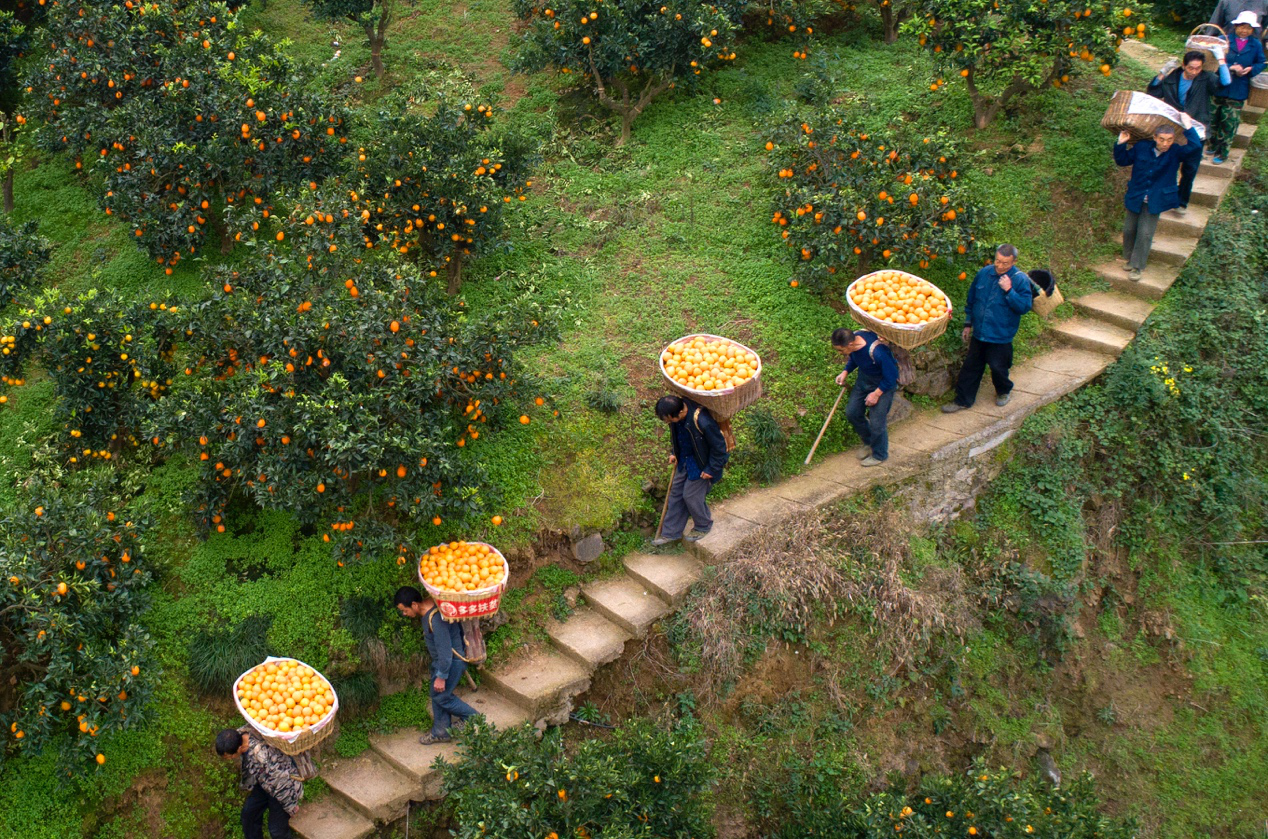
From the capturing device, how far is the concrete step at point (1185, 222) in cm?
984

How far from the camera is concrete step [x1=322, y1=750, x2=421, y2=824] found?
6.46 metres

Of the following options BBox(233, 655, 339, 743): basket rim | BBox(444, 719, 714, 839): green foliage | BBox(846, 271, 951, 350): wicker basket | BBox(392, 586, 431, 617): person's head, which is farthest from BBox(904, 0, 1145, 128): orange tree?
BBox(233, 655, 339, 743): basket rim

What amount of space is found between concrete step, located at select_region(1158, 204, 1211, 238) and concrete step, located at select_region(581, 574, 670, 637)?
6.72 m

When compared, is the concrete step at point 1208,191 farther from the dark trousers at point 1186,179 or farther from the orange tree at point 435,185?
Result: the orange tree at point 435,185

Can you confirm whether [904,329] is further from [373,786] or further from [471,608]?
[373,786]

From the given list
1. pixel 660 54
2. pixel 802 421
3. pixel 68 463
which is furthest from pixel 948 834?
pixel 660 54

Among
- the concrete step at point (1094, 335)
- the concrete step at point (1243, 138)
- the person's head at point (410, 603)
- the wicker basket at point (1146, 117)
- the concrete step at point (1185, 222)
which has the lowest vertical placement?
the person's head at point (410, 603)

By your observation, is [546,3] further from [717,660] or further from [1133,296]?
[717,660]

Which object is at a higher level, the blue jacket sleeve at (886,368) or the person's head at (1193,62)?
the person's head at (1193,62)

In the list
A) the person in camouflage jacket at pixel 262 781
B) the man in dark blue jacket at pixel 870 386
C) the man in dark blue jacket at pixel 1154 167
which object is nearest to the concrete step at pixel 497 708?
the person in camouflage jacket at pixel 262 781

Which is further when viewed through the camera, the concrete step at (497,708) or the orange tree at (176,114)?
the orange tree at (176,114)

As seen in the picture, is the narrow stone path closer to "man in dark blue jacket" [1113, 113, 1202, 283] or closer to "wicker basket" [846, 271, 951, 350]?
"man in dark blue jacket" [1113, 113, 1202, 283]

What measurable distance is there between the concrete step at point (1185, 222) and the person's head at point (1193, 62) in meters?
1.35

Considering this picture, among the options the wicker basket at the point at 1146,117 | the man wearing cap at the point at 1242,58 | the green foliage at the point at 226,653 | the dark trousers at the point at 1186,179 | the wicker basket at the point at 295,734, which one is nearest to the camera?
the wicker basket at the point at 295,734
